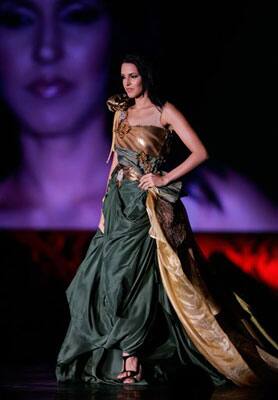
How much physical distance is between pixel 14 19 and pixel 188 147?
1.77 meters

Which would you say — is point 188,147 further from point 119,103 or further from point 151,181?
point 119,103

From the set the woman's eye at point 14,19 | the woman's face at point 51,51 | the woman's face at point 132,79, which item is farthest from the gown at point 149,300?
the woman's eye at point 14,19

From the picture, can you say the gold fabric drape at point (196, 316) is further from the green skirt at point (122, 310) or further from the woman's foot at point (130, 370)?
the woman's foot at point (130, 370)

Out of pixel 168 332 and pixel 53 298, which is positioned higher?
pixel 168 332

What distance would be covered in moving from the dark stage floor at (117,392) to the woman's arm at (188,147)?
0.71 metres

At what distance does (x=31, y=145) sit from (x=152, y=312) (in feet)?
5.50

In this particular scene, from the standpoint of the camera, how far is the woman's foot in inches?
124

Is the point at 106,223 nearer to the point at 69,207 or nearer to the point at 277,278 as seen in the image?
the point at 69,207

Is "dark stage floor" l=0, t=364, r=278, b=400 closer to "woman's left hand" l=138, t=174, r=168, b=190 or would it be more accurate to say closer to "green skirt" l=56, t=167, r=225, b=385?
"green skirt" l=56, t=167, r=225, b=385

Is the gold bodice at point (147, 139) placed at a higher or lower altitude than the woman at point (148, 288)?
higher

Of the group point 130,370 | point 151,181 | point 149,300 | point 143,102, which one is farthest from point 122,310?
point 143,102

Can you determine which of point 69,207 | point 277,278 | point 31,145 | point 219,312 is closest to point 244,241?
point 277,278

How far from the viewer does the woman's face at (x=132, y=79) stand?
10.5ft

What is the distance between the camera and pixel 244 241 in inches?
181
